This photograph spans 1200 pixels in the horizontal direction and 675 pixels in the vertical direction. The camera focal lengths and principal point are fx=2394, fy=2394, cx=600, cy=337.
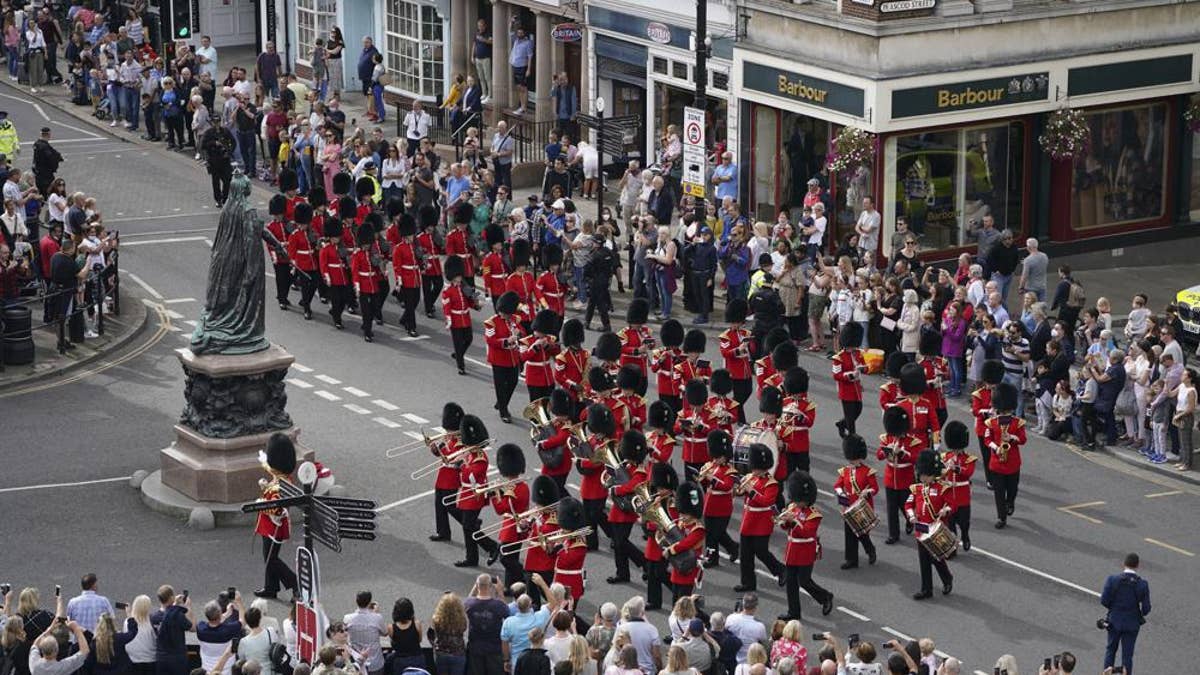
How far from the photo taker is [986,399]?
88.7 ft

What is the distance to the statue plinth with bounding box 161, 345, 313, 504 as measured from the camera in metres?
26.6

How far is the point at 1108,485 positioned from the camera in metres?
27.7

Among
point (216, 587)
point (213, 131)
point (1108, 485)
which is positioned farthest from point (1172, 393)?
point (213, 131)

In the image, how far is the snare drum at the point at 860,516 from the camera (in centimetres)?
2461

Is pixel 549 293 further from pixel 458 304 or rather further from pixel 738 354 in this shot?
pixel 738 354

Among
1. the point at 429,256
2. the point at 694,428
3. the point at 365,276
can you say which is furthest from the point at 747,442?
the point at 429,256

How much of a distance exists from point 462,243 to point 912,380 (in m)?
8.80

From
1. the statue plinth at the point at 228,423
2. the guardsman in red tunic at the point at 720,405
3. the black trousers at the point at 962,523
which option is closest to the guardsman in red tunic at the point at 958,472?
the black trousers at the point at 962,523

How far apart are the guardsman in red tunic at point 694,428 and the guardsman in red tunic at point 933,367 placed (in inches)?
108

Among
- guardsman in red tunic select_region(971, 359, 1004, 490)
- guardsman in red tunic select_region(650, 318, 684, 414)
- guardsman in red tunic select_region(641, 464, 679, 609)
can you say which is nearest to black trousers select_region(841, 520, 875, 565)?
guardsman in red tunic select_region(971, 359, 1004, 490)

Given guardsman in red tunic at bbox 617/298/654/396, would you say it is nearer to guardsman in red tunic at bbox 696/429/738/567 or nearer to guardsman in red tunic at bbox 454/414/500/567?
guardsman in red tunic at bbox 696/429/738/567

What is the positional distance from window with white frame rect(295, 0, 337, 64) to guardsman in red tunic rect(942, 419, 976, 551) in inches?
1095

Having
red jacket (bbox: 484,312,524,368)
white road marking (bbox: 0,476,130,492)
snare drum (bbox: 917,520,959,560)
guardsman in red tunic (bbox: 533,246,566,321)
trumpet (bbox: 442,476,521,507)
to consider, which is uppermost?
guardsman in red tunic (bbox: 533,246,566,321)

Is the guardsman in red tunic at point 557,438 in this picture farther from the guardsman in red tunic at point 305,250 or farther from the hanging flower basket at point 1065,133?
the hanging flower basket at point 1065,133
